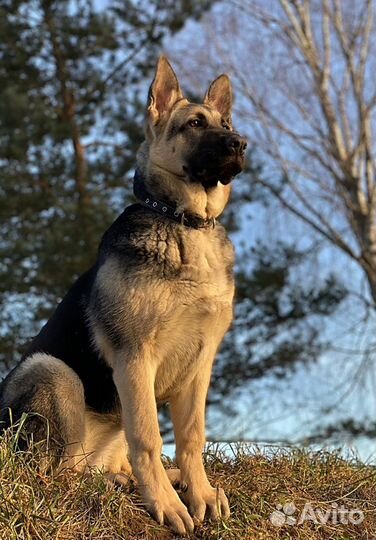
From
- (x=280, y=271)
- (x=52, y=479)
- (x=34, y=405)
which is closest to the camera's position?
(x=52, y=479)

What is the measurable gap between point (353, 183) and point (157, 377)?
34.9ft

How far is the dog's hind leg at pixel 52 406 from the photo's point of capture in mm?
4207

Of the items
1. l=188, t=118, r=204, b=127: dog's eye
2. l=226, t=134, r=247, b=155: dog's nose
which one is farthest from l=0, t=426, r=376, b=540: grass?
l=188, t=118, r=204, b=127: dog's eye

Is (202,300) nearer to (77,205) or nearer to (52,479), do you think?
(52,479)

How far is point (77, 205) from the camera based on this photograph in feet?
39.8

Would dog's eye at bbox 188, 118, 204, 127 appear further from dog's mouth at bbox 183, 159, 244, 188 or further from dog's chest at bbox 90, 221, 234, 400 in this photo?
dog's chest at bbox 90, 221, 234, 400

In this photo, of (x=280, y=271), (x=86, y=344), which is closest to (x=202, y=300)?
(x=86, y=344)

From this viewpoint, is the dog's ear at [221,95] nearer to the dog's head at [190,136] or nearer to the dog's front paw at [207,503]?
the dog's head at [190,136]

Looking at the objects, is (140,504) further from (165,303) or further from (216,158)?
(216,158)

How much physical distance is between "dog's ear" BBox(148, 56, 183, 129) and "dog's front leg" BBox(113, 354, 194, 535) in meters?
1.58

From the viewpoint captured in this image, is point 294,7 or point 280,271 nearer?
point 280,271

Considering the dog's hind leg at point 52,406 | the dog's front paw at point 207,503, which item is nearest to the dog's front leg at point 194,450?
the dog's front paw at point 207,503

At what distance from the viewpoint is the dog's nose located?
425 cm

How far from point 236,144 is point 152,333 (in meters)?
1.12
